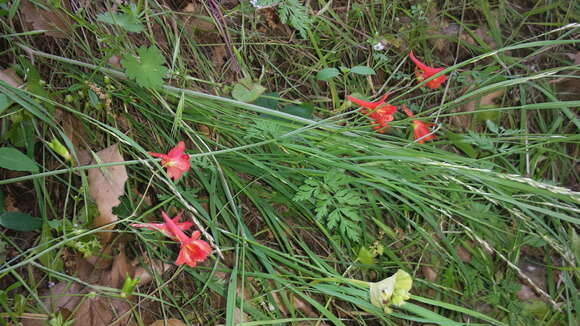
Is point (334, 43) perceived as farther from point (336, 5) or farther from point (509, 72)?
point (509, 72)

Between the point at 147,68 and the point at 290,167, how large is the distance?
Answer: 1.74 ft

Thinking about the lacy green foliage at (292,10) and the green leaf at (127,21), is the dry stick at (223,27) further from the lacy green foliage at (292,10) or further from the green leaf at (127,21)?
the green leaf at (127,21)

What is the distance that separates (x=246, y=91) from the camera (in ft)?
5.03

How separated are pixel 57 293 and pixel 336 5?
1.53 metres

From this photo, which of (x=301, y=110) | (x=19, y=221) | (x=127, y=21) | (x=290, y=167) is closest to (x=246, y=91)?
(x=301, y=110)

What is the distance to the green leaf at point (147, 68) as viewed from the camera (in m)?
1.26

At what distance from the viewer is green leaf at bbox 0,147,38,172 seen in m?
1.10

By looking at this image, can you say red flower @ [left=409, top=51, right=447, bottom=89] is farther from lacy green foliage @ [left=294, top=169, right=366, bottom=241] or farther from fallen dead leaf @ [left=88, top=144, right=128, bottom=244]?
fallen dead leaf @ [left=88, top=144, right=128, bottom=244]

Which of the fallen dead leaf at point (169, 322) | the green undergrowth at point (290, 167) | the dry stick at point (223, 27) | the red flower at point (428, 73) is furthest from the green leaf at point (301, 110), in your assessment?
the fallen dead leaf at point (169, 322)

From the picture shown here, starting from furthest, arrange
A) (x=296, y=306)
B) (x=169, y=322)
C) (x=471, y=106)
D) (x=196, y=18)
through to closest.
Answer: (x=471, y=106) → (x=196, y=18) → (x=296, y=306) → (x=169, y=322)

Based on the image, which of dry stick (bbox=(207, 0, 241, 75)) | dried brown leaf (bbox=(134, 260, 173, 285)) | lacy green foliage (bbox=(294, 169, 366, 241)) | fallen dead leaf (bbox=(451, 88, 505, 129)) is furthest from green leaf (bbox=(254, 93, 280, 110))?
fallen dead leaf (bbox=(451, 88, 505, 129))

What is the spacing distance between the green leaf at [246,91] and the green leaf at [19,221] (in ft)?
2.32

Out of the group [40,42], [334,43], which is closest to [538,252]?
[334,43]

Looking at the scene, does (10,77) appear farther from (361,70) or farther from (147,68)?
(361,70)
